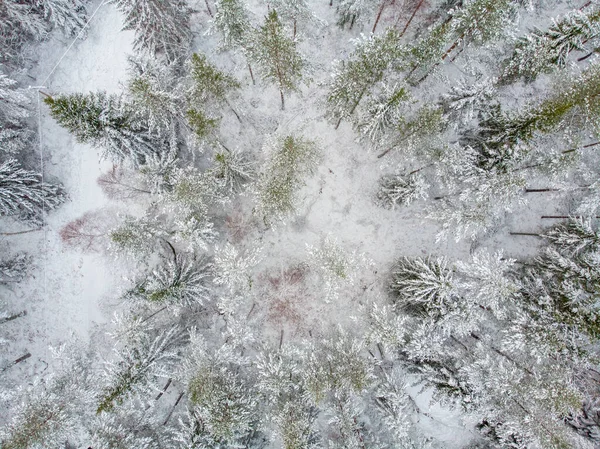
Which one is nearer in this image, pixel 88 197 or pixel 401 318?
pixel 401 318

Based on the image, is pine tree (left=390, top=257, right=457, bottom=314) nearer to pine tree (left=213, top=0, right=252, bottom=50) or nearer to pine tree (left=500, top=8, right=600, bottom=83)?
pine tree (left=500, top=8, right=600, bottom=83)

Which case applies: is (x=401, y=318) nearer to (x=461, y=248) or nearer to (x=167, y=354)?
(x=461, y=248)

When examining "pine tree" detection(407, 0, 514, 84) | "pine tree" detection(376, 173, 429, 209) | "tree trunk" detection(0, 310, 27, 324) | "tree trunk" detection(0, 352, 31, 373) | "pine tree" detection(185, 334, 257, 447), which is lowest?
"pine tree" detection(185, 334, 257, 447)

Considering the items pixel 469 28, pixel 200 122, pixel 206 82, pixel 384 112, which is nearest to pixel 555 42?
pixel 469 28

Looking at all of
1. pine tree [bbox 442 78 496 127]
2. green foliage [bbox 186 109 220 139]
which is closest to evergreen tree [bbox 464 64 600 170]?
pine tree [bbox 442 78 496 127]

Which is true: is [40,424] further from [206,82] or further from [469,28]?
[469,28]

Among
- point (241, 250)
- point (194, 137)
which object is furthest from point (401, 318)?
point (194, 137)

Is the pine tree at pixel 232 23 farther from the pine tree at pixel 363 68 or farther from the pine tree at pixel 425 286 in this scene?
the pine tree at pixel 425 286
